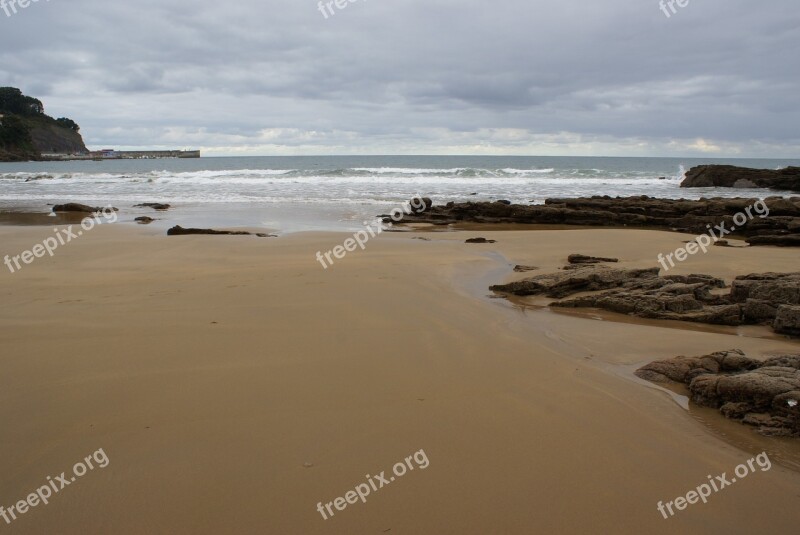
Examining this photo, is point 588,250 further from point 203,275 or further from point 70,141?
point 70,141

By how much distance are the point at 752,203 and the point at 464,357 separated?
52.9ft

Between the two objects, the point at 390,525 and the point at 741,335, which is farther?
the point at 741,335

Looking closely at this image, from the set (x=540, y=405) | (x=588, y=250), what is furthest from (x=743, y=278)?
(x=540, y=405)

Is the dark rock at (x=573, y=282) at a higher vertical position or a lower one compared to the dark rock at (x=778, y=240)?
lower

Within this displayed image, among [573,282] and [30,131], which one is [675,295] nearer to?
[573,282]

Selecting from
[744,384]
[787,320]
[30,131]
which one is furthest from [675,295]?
[30,131]

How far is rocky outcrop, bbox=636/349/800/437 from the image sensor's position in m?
A: 3.44

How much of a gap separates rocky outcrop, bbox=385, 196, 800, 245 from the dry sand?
1081cm

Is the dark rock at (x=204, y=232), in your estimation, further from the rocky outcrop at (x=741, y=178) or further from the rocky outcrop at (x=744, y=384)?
the rocky outcrop at (x=741, y=178)

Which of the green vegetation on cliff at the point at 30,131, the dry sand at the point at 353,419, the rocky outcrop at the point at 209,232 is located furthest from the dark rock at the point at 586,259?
the green vegetation on cliff at the point at 30,131

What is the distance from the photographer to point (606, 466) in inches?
120

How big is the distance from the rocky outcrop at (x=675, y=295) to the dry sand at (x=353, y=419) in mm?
361

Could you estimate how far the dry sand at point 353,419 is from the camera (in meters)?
2.65

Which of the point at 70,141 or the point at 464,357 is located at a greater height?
the point at 70,141
